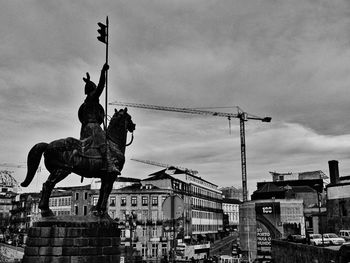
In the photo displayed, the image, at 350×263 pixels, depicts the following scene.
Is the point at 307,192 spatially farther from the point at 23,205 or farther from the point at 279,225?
the point at 23,205

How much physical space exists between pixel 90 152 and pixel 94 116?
142 cm

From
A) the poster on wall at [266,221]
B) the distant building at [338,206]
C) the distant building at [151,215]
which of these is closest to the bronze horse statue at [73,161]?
the distant building at [338,206]

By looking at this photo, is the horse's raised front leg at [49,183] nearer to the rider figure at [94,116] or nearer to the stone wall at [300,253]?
the rider figure at [94,116]

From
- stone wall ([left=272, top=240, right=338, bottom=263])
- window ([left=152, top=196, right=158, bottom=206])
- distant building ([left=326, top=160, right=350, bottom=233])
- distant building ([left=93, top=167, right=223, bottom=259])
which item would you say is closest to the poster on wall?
distant building ([left=93, top=167, right=223, bottom=259])

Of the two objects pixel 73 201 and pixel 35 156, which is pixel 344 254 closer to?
pixel 35 156

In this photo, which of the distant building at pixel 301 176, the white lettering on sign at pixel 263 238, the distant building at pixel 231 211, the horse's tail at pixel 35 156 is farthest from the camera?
the distant building at pixel 231 211

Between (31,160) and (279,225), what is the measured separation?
57.8 meters

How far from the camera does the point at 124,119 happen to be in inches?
562

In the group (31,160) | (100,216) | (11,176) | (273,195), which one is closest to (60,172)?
(31,160)

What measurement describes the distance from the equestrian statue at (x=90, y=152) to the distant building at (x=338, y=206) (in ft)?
148

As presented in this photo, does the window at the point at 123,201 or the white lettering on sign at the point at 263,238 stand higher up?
the window at the point at 123,201

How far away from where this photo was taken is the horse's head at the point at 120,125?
45.5 feet

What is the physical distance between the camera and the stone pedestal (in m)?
11.6

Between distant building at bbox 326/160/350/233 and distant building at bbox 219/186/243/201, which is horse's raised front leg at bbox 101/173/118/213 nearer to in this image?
distant building at bbox 326/160/350/233
